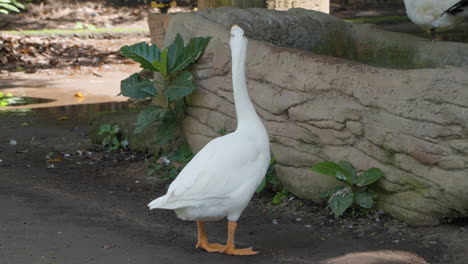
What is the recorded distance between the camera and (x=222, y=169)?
4121 millimetres

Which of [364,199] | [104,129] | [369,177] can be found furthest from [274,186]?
[104,129]

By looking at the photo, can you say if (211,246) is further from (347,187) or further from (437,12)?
(437,12)

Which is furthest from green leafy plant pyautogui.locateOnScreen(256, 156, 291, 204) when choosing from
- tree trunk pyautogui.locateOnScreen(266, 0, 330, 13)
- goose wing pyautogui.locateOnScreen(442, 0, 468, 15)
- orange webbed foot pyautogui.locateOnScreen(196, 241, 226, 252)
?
tree trunk pyautogui.locateOnScreen(266, 0, 330, 13)

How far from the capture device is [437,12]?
626 cm

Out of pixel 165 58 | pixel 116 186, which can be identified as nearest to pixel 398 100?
pixel 165 58

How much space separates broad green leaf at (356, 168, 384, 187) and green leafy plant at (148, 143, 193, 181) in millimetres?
1845

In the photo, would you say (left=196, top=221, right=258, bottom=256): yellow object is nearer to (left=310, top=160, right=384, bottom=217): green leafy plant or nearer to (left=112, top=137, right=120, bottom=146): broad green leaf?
(left=310, top=160, right=384, bottom=217): green leafy plant

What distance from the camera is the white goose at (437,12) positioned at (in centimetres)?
616

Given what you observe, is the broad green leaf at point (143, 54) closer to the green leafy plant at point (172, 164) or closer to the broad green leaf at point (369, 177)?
the green leafy plant at point (172, 164)

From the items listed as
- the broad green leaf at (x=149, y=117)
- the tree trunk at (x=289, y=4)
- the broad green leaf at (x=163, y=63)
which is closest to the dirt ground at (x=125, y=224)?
the broad green leaf at (x=149, y=117)

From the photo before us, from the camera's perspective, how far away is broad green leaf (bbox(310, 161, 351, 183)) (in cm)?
486

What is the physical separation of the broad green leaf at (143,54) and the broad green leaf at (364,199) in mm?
2221

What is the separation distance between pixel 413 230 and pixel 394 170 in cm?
43

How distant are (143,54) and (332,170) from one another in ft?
7.24
